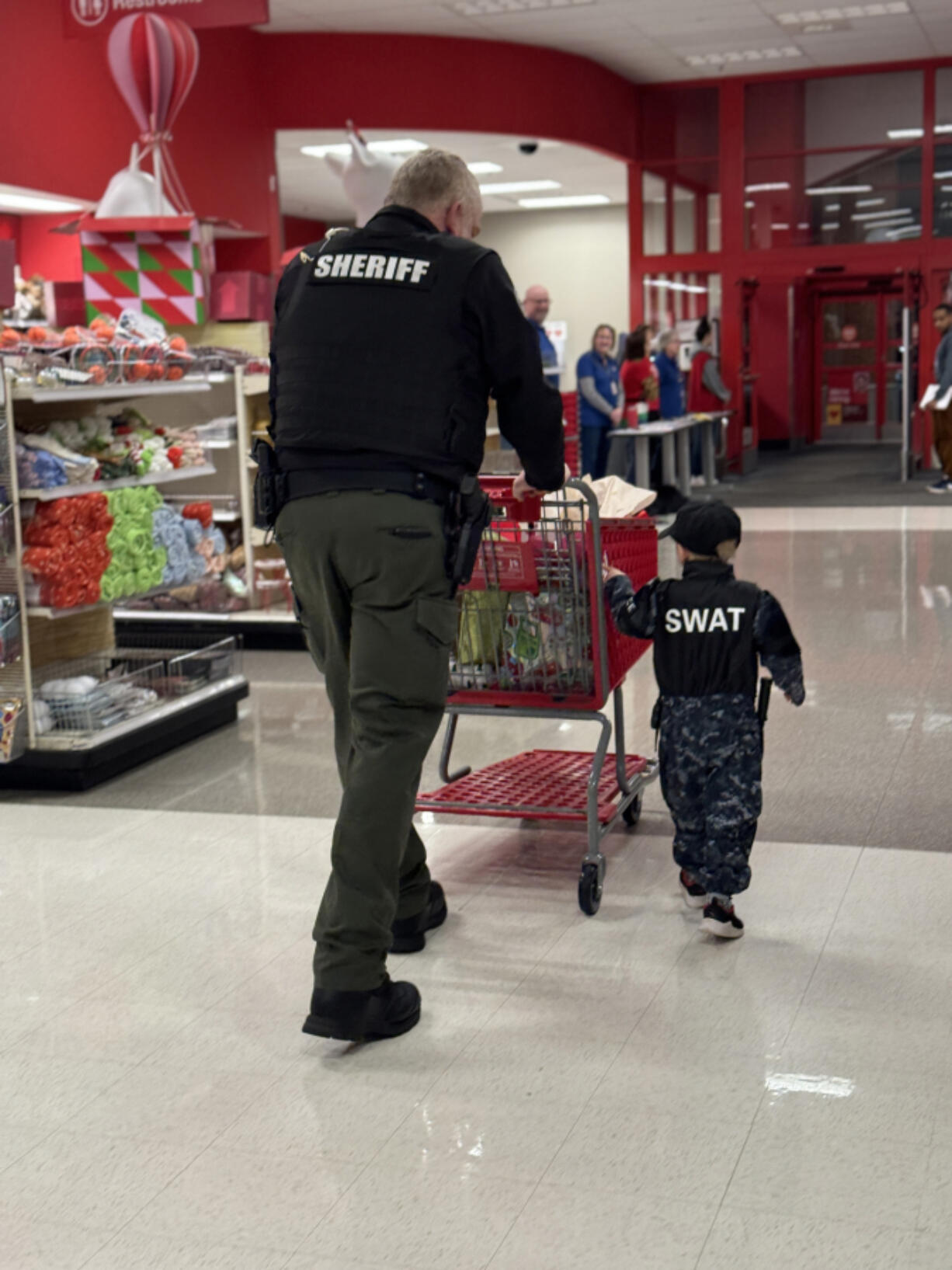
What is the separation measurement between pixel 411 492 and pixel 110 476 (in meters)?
2.46

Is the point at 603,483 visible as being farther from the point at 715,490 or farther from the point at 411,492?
the point at 715,490

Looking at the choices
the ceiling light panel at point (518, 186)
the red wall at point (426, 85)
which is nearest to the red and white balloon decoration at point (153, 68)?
the red wall at point (426, 85)

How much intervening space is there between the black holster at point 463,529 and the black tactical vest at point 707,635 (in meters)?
0.63

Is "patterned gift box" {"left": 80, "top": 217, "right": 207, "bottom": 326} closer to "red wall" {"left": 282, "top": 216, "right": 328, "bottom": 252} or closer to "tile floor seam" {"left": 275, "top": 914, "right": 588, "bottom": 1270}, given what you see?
"tile floor seam" {"left": 275, "top": 914, "right": 588, "bottom": 1270}

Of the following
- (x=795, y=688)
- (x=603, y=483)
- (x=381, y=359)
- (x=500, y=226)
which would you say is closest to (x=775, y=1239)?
(x=795, y=688)

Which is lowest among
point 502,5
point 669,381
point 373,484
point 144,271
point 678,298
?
point 373,484

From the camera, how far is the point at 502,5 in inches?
486

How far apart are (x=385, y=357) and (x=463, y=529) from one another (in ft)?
1.18

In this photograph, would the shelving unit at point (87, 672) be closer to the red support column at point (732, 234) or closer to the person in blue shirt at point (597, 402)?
the person in blue shirt at point (597, 402)

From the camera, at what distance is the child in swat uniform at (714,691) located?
321 cm

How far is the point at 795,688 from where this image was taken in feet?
10.6

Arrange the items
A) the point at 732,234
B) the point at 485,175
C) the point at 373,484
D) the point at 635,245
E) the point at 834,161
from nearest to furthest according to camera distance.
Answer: the point at 373,484, the point at 834,161, the point at 732,234, the point at 635,245, the point at 485,175

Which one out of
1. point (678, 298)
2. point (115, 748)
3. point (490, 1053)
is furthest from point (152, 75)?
point (678, 298)

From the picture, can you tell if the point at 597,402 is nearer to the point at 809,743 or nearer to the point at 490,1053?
the point at 809,743
